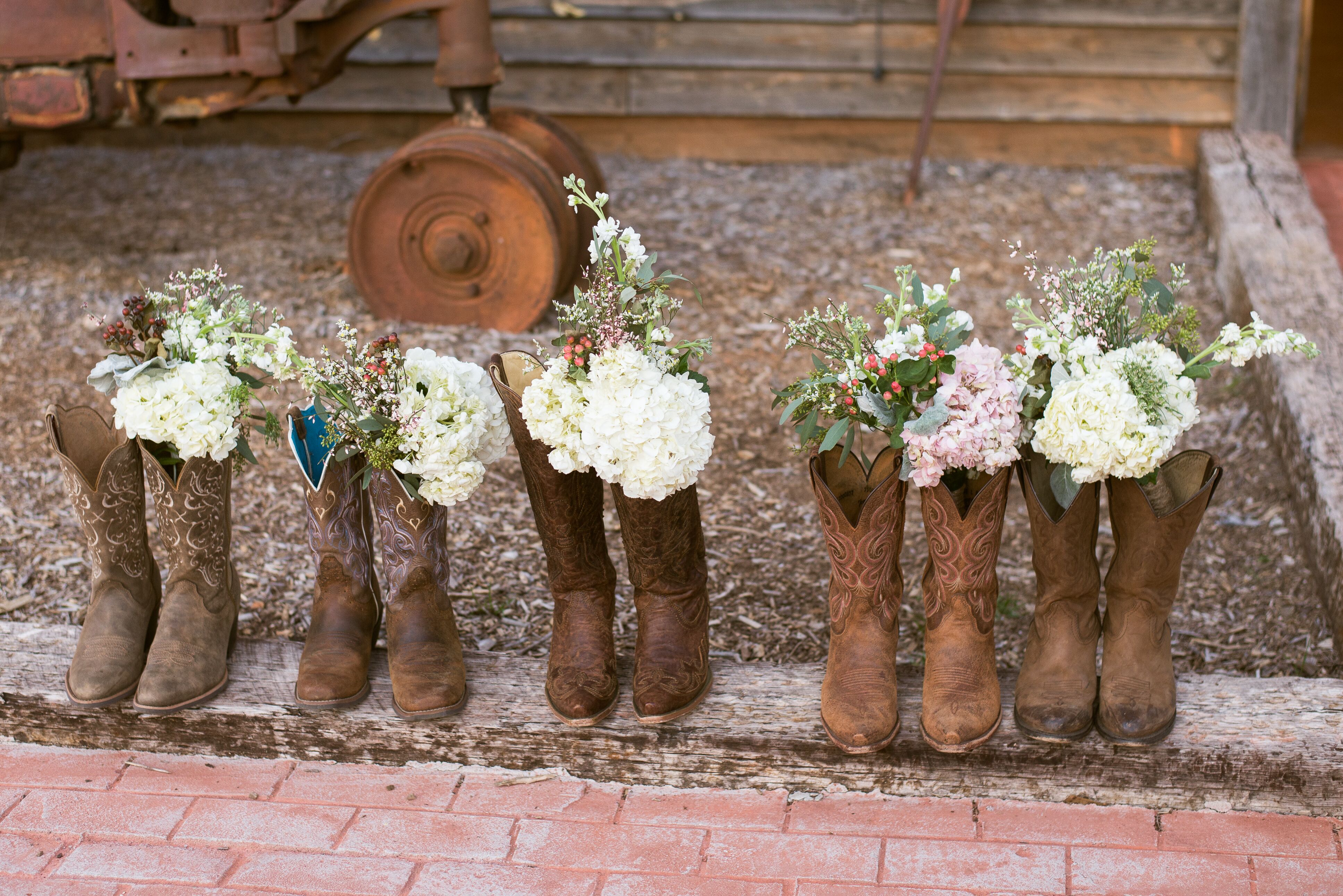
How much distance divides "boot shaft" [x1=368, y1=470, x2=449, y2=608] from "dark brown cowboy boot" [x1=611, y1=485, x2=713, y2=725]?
333mm

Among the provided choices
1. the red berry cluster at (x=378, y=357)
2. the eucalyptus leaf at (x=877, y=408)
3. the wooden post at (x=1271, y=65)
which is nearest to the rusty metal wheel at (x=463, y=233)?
the red berry cluster at (x=378, y=357)

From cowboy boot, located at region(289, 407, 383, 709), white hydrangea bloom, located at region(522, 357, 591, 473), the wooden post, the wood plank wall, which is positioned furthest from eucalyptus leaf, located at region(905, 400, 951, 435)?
the wooden post

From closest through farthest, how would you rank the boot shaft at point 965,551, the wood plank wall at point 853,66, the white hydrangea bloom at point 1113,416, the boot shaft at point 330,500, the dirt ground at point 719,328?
the white hydrangea bloom at point 1113,416, the boot shaft at point 965,551, the boot shaft at point 330,500, the dirt ground at point 719,328, the wood plank wall at point 853,66

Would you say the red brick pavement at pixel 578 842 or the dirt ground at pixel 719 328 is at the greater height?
the dirt ground at pixel 719 328

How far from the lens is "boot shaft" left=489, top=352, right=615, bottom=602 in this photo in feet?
6.42

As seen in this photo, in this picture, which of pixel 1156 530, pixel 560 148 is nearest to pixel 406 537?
pixel 1156 530

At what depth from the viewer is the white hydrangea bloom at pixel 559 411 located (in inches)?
70.3

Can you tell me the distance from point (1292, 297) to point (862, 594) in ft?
7.19

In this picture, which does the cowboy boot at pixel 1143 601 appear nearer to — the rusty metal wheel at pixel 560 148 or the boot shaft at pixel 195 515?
the boot shaft at pixel 195 515

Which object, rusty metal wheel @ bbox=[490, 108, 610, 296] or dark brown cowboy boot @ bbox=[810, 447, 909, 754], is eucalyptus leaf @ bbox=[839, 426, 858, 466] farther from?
rusty metal wheel @ bbox=[490, 108, 610, 296]

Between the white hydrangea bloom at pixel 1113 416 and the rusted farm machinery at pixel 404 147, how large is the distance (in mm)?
2125

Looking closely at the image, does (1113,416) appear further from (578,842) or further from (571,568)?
(578,842)

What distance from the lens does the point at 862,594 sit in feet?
6.41

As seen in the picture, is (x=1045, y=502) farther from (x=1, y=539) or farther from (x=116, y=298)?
(x=116, y=298)
